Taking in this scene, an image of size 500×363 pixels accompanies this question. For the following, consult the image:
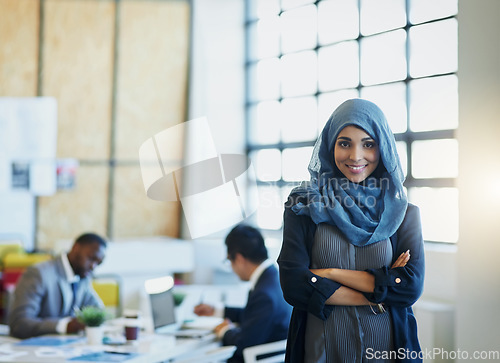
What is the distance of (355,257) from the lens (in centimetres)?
191

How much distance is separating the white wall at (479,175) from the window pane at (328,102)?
6.52 ft

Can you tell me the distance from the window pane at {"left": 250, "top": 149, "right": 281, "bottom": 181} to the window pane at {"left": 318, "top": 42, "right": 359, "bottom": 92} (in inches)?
35.8

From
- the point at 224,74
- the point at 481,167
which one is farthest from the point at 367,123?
the point at 224,74

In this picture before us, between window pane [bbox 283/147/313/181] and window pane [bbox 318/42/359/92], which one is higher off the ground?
window pane [bbox 318/42/359/92]

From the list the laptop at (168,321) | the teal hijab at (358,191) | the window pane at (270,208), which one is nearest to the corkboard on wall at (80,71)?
the window pane at (270,208)

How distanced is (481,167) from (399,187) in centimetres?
144

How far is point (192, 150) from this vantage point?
20.4ft

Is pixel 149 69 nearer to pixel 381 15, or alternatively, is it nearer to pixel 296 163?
pixel 296 163

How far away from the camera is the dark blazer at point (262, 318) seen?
3.20 metres

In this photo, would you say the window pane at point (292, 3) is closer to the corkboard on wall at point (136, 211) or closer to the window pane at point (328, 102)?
the window pane at point (328, 102)

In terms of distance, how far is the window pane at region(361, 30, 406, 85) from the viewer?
469cm

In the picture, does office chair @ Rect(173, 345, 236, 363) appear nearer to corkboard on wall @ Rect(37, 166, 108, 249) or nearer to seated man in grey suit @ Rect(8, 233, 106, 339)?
seated man in grey suit @ Rect(8, 233, 106, 339)

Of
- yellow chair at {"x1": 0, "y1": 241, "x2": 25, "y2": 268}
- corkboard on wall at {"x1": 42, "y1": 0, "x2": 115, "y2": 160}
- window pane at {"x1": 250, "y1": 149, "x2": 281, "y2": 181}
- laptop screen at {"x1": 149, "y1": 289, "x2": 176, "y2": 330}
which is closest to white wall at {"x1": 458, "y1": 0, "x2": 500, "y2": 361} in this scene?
laptop screen at {"x1": 149, "y1": 289, "x2": 176, "y2": 330}

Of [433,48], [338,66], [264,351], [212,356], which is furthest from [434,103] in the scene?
[212,356]
